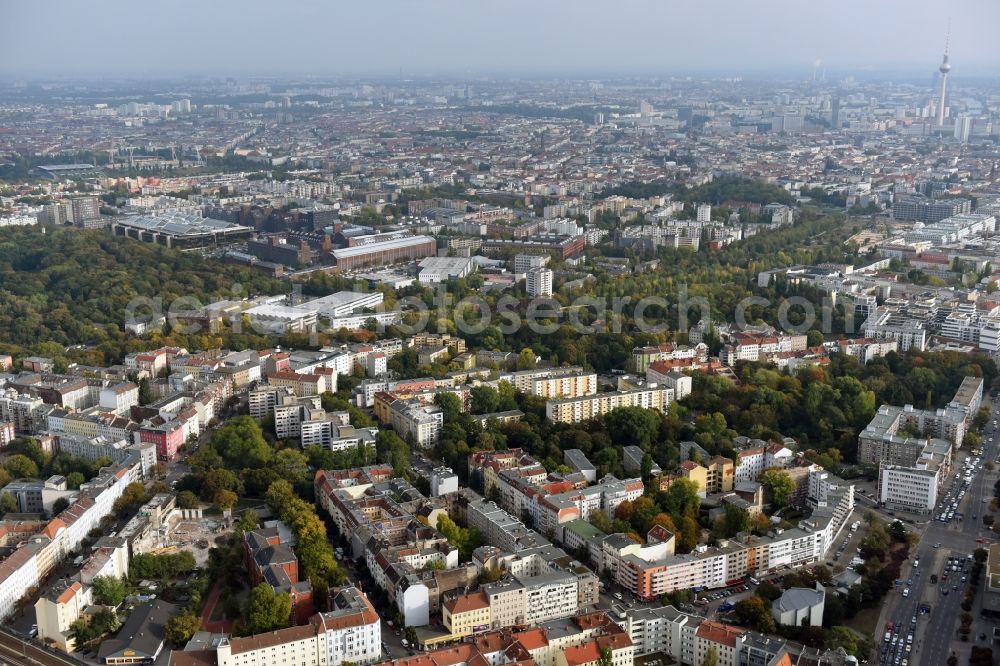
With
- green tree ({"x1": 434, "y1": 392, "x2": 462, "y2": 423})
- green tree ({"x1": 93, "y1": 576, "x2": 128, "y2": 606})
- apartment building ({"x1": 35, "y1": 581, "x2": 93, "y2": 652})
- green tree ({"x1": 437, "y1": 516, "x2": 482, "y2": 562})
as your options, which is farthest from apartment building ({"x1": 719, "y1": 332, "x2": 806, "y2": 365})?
apartment building ({"x1": 35, "y1": 581, "x2": 93, "y2": 652})

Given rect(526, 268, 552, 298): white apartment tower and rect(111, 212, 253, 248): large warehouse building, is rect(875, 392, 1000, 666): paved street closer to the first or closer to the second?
rect(526, 268, 552, 298): white apartment tower

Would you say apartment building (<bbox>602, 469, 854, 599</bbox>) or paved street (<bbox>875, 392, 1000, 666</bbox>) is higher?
apartment building (<bbox>602, 469, 854, 599</bbox>)

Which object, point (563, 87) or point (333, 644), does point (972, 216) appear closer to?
point (333, 644)

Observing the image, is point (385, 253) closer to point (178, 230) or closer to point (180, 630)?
point (178, 230)

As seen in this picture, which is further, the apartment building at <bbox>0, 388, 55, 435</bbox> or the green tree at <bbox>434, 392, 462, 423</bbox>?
the apartment building at <bbox>0, 388, 55, 435</bbox>

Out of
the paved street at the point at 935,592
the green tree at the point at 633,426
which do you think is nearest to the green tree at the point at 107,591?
the green tree at the point at 633,426
